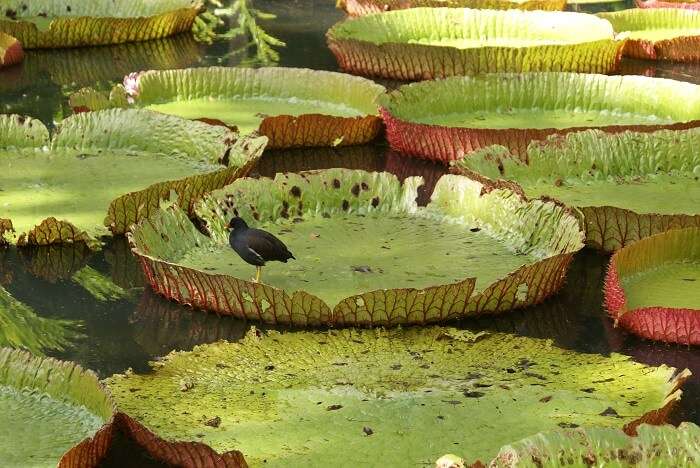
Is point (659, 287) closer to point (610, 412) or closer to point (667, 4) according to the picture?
point (610, 412)

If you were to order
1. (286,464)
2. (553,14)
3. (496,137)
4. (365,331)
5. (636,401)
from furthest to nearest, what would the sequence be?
(553,14) < (496,137) < (365,331) < (636,401) < (286,464)

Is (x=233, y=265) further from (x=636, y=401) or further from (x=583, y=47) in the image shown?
(x=583, y=47)

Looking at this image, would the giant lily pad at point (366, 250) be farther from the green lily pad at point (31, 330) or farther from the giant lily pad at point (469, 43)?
the giant lily pad at point (469, 43)

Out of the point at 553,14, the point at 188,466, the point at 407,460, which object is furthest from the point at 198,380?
the point at 553,14

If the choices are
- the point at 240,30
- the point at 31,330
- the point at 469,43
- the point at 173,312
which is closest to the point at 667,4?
the point at 469,43

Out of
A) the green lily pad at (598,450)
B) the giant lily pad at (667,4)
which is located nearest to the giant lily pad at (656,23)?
the giant lily pad at (667,4)

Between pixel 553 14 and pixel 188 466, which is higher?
pixel 553 14

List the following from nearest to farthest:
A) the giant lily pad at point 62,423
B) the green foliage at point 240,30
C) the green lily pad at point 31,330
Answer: the giant lily pad at point 62,423, the green lily pad at point 31,330, the green foliage at point 240,30
